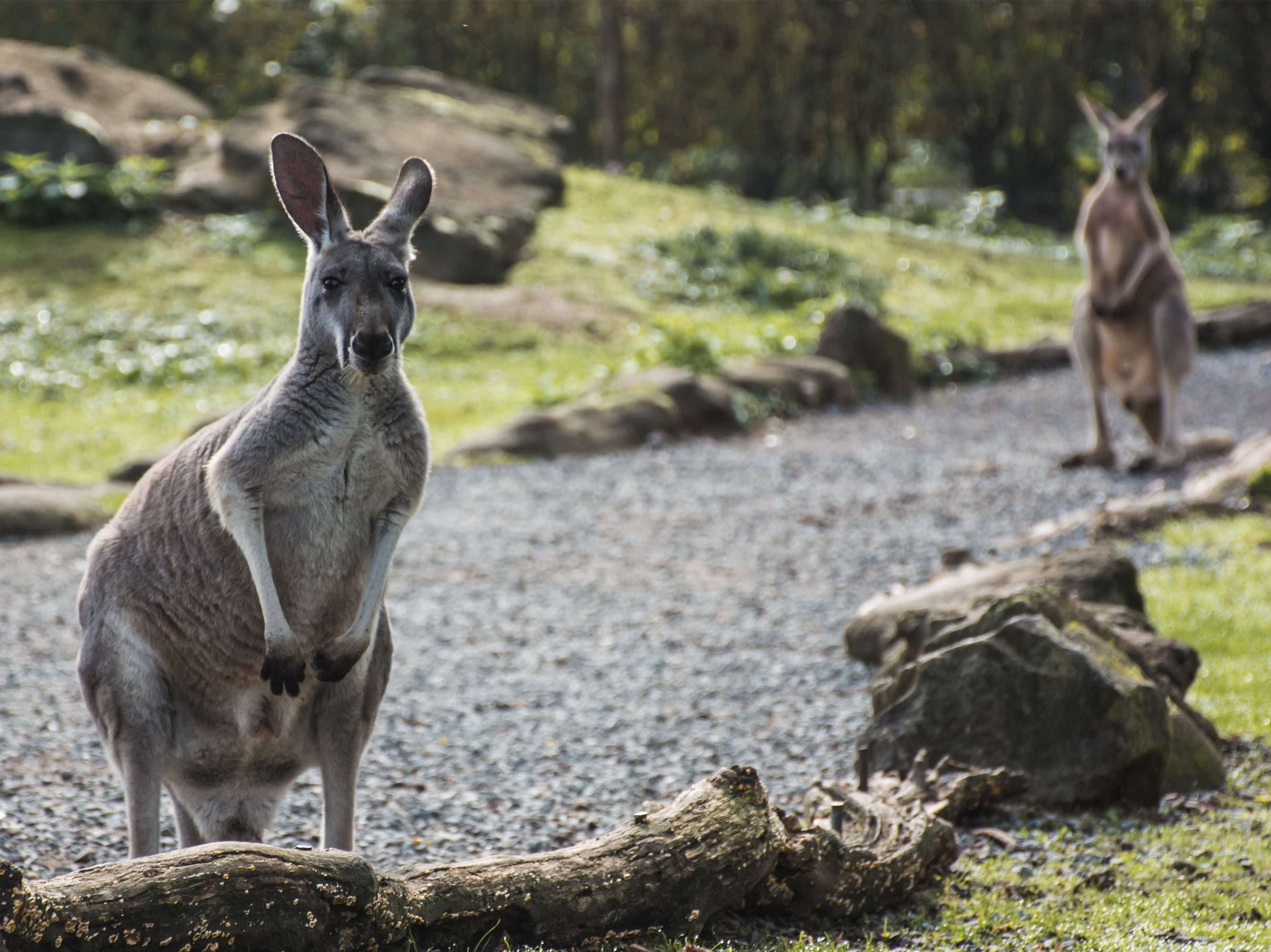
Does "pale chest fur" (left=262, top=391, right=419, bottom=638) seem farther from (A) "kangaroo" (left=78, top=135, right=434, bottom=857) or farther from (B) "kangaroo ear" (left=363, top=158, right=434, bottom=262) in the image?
(B) "kangaroo ear" (left=363, top=158, right=434, bottom=262)

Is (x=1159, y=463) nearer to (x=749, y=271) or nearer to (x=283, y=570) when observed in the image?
(x=749, y=271)

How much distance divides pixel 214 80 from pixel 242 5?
1.69 metres

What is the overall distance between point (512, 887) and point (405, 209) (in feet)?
5.00

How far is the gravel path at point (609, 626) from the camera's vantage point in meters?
4.22

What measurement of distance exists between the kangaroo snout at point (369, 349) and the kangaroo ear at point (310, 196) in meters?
0.33

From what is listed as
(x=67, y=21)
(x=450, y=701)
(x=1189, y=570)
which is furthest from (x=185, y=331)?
(x=67, y=21)

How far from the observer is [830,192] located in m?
21.4

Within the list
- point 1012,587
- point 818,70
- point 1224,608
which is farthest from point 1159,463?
point 818,70

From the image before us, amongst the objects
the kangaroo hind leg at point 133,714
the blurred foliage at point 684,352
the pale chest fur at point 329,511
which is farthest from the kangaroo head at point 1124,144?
the kangaroo hind leg at point 133,714

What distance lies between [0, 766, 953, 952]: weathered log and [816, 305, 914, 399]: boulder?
8335 mm

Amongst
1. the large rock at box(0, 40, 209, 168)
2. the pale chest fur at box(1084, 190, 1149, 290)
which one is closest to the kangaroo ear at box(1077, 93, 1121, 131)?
the pale chest fur at box(1084, 190, 1149, 290)

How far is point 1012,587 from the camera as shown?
16.4 ft

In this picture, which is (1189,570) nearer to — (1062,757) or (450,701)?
(1062,757)

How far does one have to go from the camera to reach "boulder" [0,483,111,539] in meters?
7.60
